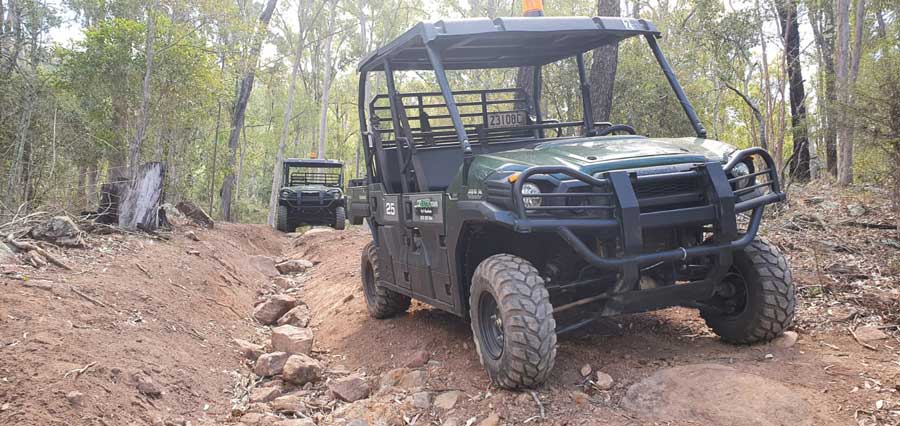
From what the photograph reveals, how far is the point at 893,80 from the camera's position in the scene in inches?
285

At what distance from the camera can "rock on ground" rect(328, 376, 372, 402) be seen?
15.8 ft

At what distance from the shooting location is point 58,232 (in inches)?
284

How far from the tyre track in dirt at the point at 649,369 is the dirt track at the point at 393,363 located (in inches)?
0.4

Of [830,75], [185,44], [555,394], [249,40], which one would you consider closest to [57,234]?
[555,394]

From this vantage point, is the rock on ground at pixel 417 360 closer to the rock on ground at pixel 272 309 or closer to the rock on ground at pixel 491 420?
the rock on ground at pixel 491 420

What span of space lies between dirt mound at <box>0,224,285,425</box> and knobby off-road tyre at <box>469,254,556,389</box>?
2015 millimetres

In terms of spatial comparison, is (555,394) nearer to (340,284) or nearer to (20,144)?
(340,284)

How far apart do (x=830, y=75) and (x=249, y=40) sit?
15.4 meters

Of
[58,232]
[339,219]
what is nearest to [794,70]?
[339,219]

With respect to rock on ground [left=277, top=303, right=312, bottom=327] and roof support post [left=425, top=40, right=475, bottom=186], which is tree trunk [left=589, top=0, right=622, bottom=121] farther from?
roof support post [left=425, top=40, right=475, bottom=186]

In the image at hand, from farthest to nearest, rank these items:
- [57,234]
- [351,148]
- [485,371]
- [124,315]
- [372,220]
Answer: [351,148]
[57,234]
[372,220]
[124,315]
[485,371]

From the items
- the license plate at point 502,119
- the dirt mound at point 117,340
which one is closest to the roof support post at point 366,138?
the license plate at point 502,119

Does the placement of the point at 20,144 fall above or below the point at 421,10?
below

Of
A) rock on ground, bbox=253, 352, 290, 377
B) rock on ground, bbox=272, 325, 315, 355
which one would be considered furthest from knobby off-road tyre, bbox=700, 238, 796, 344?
rock on ground, bbox=272, 325, 315, 355
